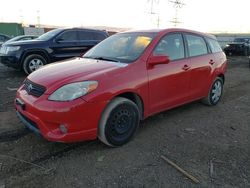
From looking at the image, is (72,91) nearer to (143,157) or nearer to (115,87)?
(115,87)

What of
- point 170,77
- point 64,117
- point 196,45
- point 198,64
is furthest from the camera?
point 196,45

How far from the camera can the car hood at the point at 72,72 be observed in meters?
3.80

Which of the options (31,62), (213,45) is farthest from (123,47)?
(31,62)

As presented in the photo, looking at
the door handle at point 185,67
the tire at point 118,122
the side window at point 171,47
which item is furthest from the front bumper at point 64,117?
the door handle at point 185,67

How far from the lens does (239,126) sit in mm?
5254

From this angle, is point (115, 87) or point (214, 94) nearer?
point (115, 87)

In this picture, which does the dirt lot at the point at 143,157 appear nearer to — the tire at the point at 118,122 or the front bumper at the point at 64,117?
the tire at the point at 118,122

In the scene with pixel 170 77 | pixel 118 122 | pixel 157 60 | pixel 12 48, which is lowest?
pixel 118 122

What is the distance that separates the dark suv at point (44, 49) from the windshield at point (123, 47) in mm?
4848

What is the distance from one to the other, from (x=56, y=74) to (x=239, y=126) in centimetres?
341

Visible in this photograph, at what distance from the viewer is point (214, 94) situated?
6.41 m

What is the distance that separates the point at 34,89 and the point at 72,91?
636mm

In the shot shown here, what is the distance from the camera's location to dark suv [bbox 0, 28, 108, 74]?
948 cm

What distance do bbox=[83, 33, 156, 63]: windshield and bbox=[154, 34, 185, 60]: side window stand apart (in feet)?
0.66
